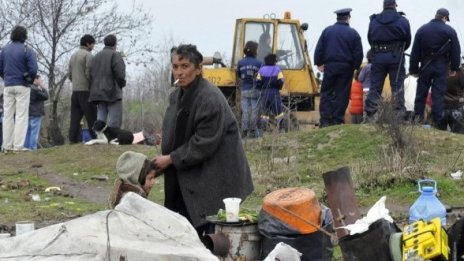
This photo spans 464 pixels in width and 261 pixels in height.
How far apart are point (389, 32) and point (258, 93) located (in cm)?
285

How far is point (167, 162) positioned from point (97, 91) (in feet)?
26.3

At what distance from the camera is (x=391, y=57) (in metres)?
12.9

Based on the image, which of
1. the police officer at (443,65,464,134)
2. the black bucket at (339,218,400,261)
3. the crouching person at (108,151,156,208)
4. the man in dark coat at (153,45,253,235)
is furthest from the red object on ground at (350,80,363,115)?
the black bucket at (339,218,400,261)

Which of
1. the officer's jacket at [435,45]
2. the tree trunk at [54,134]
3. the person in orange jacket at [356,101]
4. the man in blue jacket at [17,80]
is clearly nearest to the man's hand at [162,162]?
the officer's jacket at [435,45]

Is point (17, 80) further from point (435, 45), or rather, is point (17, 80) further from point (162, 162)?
point (162, 162)

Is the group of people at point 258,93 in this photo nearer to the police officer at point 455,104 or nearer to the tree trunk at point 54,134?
the police officer at point 455,104

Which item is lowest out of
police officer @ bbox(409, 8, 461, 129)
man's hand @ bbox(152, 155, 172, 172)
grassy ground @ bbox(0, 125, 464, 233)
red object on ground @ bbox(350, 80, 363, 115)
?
grassy ground @ bbox(0, 125, 464, 233)

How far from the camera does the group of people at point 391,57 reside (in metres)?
12.8

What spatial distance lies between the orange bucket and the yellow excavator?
1095 centimetres

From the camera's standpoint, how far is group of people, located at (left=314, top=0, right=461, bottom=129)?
505 inches

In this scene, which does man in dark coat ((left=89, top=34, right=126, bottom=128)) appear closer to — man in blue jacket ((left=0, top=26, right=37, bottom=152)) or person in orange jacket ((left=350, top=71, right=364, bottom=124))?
man in blue jacket ((left=0, top=26, right=37, bottom=152))

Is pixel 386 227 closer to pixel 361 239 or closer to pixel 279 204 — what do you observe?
pixel 361 239

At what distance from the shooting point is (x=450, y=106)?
14.7 meters

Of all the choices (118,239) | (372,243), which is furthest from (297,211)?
(118,239)
